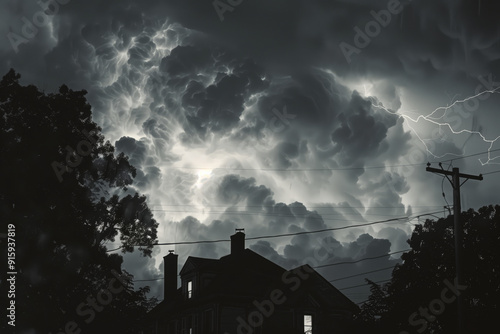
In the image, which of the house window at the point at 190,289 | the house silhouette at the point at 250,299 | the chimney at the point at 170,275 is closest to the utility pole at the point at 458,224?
the house silhouette at the point at 250,299

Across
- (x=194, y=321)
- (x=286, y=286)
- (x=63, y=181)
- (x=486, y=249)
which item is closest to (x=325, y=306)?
(x=286, y=286)

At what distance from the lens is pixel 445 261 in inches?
1999

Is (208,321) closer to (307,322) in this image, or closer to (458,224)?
(307,322)

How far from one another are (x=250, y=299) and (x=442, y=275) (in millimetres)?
16191

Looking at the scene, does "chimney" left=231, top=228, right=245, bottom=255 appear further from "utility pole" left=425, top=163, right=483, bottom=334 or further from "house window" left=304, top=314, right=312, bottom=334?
"utility pole" left=425, top=163, right=483, bottom=334

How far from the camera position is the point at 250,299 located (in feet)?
151

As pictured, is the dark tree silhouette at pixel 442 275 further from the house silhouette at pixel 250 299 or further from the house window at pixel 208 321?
the house window at pixel 208 321

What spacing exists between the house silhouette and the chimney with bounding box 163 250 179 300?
16.8 feet

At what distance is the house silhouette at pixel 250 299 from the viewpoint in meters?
45.7

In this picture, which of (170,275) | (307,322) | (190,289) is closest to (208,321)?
(190,289)

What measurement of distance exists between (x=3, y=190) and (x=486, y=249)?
124 ft

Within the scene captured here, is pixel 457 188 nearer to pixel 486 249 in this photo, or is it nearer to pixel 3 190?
pixel 3 190

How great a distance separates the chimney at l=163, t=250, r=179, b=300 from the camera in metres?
59.2

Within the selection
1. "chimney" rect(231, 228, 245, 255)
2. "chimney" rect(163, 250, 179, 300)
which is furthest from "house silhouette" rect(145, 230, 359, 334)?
"chimney" rect(163, 250, 179, 300)
